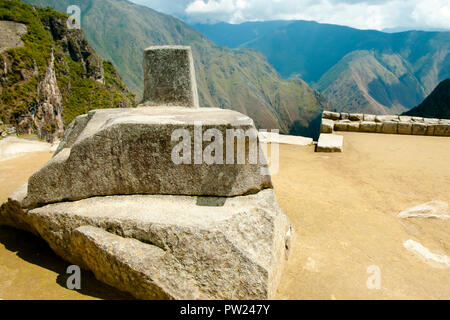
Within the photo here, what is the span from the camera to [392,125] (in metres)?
9.54

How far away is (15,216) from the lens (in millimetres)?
3580

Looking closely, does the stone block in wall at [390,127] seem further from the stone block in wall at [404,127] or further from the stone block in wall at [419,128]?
the stone block in wall at [419,128]

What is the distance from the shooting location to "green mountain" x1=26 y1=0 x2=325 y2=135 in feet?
422

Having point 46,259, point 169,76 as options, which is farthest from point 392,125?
point 46,259

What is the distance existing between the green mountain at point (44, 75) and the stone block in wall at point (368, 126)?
33867 millimetres

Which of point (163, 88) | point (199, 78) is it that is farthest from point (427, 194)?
point (199, 78)

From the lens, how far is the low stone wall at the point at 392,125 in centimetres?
920

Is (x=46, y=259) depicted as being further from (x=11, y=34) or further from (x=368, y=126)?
(x=11, y=34)

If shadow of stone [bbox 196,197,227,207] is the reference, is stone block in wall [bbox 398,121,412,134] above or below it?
below

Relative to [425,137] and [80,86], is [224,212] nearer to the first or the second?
[425,137]

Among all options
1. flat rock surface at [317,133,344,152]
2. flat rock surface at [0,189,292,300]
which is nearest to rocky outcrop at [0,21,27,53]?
flat rock surface at [317,133,344,152]

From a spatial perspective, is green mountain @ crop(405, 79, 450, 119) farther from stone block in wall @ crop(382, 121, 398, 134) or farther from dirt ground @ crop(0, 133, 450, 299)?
dirt ground @ crop(0, 133, 450, 299)

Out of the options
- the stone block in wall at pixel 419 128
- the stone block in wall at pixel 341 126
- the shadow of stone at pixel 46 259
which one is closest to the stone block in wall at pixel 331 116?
the stone block in wall at pixel 341 126

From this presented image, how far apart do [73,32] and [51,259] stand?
7197 centimetres
